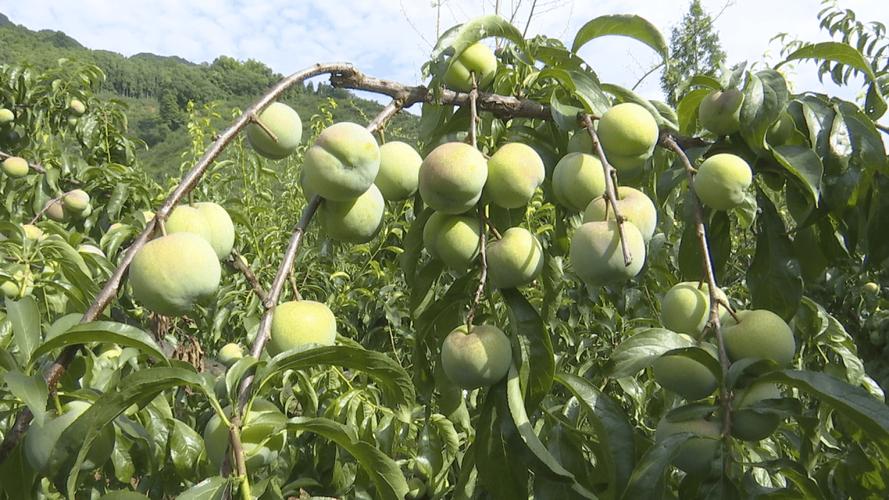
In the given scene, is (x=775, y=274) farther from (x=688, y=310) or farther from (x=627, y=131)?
(x=627, y=131)

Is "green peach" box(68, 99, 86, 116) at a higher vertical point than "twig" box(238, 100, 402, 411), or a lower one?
higher

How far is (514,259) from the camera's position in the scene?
881mm

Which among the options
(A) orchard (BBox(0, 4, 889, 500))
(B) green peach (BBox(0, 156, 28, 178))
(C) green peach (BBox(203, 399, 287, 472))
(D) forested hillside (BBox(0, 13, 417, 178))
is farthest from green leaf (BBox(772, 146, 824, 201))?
(D) forested hillside (BBox(0, 13, 417, 178))

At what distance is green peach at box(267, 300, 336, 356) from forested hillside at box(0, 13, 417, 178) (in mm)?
9506

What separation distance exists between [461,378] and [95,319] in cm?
45

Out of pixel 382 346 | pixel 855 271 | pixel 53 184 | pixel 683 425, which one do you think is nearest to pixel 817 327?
pixel 683 425

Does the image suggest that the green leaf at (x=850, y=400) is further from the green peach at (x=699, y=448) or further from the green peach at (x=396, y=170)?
the green peach at (x=396, y=170)

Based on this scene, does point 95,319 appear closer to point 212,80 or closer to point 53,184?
point 53,184

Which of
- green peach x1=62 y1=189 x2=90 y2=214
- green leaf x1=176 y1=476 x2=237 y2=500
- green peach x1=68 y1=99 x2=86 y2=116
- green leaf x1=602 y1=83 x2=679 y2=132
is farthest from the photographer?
green peach x1=68 y1=99 x2=86 y2=116

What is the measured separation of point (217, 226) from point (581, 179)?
1.70 ft

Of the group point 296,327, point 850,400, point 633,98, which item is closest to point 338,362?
point 296,327

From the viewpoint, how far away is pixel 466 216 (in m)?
0.97

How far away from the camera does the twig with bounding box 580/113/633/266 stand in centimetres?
81

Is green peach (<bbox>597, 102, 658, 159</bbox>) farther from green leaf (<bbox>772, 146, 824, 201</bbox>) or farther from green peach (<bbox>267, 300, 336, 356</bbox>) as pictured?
green peach (<bbox>267, 300, 336, 356</bbox>)
